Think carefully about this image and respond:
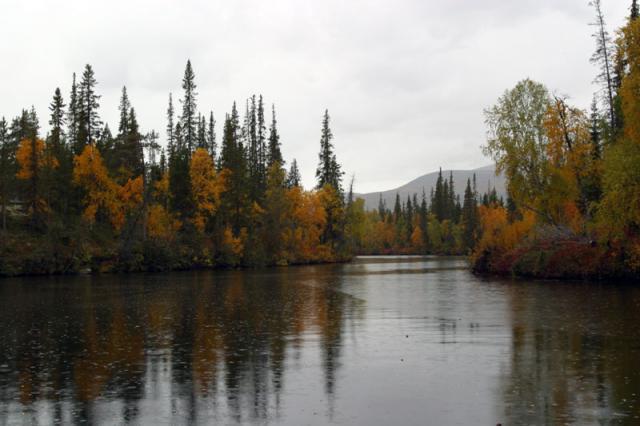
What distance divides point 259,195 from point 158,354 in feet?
271

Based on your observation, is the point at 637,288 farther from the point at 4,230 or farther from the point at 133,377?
the point at 4,230

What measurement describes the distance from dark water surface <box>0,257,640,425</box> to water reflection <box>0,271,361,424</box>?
71 millimetres

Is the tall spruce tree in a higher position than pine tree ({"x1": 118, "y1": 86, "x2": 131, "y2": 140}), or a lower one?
lower

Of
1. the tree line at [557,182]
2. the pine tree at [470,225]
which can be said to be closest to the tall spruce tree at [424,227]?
the pine tree at [470,225]

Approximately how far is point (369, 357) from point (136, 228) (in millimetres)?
71456

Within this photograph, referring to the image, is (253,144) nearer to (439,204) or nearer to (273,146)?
(273,146)

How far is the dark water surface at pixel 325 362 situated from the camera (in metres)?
12.3

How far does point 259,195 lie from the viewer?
10131 centimetres

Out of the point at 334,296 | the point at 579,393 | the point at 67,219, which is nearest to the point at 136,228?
the point at 67,219

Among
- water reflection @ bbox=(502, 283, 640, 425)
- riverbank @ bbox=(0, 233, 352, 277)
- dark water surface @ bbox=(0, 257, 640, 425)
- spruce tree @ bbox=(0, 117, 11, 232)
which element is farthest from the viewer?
spruce tree @ bbox=(0, 117, 11, 232)

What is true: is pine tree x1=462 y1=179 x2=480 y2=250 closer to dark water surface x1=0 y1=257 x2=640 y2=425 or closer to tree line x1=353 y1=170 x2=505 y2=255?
tree line x1=353 y1=170 x2=505 y2=255

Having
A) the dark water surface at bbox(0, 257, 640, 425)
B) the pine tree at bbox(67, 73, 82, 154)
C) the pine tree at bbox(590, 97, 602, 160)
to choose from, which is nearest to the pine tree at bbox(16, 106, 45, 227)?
the pine tree at bbox(67, 73, 82, 154)

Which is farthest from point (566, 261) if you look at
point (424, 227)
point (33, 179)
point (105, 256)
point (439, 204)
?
point (439, 204)

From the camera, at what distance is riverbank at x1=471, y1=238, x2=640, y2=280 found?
47.8 m
